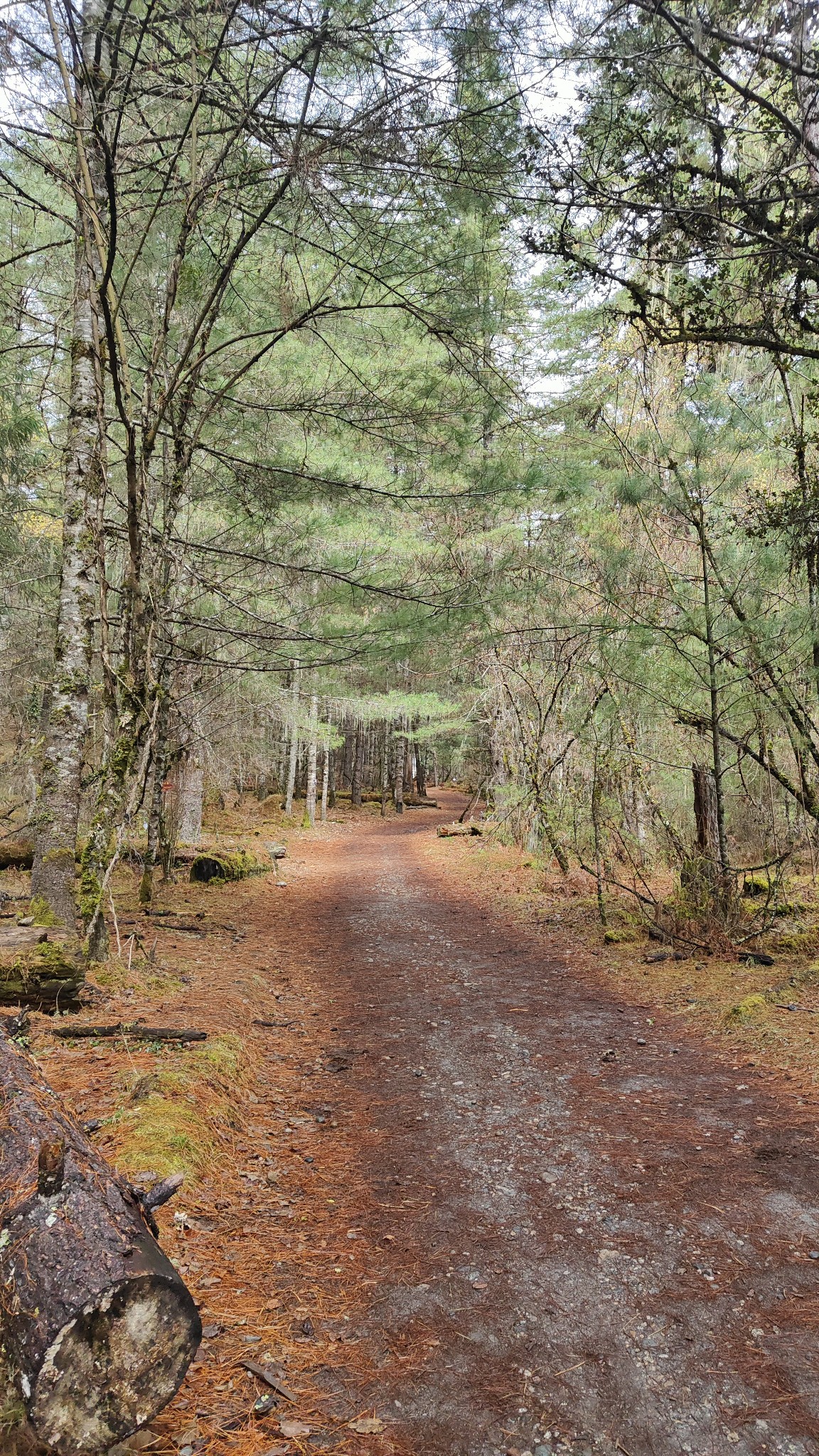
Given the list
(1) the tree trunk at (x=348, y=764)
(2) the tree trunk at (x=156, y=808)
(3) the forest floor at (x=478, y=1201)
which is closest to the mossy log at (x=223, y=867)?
(2) the tree trunk at (x=156, y=808)

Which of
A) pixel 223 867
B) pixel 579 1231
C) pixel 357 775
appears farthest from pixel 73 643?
pixel 357 775

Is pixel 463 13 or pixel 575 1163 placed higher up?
pixel 463 13

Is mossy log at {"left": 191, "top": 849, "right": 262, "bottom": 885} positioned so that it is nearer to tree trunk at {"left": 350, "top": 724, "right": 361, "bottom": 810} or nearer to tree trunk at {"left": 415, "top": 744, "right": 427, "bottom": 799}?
tree trunk at {"left": 350, "top": 724, "right": 361, "bottom": 810}

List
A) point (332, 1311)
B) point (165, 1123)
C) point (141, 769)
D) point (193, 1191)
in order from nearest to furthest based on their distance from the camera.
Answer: point (332, 1311) → point (193, 1191) → point (165, 1123) → point (141, 769)

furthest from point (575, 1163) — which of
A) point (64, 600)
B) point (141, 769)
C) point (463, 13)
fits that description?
point (463, 13)

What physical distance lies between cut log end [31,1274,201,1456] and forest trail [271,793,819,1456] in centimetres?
78

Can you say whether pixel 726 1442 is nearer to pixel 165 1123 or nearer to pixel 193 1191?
pixel 193 1191

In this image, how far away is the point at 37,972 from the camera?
4.83 m

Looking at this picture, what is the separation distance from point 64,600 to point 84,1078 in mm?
3898

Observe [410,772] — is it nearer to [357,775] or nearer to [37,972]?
[357,775]

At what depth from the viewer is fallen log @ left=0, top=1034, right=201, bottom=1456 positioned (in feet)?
5.75

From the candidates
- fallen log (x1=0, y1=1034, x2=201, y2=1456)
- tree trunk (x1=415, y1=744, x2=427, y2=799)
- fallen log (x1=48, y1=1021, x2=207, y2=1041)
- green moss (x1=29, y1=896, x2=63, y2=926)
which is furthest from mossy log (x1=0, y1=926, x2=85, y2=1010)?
tree trunk (x1=415, y1=744, x2=427, y2=799)

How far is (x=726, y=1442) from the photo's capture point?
2086mm

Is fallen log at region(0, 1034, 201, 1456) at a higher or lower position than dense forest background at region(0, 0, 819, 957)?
lower
